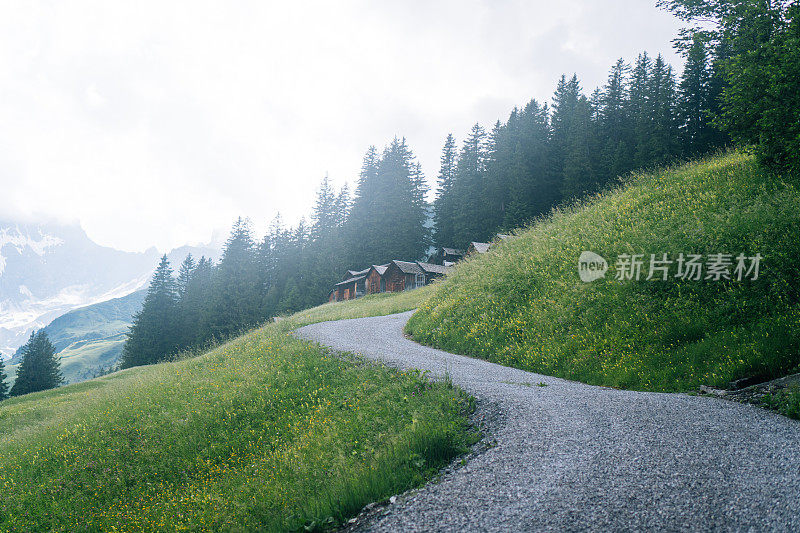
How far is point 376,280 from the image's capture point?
59.1m

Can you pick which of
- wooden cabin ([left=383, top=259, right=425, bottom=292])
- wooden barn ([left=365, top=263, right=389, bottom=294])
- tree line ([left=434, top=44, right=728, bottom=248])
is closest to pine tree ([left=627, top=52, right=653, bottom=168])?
tree line ([left=434, top=44, right=728, bottom=248])

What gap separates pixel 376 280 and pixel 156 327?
3937cm

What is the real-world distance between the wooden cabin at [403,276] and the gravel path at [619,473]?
47.4 metres

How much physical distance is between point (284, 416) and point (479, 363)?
6.70m

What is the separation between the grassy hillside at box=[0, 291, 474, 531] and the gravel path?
761 mm

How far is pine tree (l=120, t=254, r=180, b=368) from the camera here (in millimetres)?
64125

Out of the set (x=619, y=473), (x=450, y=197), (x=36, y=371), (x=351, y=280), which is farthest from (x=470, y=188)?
(x=36, y=371)

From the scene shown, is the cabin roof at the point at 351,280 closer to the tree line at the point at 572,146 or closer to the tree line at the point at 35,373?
the tree line at the point at 572,146

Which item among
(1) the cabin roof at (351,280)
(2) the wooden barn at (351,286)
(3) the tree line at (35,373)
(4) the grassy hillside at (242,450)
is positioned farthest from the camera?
(1) the cabin roof at (351,280)

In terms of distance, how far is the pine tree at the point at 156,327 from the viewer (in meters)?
64.1

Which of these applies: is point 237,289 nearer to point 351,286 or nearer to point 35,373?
point 351,286

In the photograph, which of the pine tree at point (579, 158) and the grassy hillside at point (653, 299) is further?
the pine tree at point (579, 158)

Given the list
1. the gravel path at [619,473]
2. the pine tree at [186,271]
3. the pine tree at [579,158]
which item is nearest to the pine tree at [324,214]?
the pine tree at [186,271]

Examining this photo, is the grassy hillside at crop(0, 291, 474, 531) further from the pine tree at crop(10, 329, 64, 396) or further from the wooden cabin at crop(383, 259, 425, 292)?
the pine tree at crop(10, 329, 64, 396)
